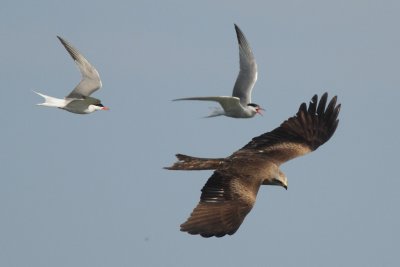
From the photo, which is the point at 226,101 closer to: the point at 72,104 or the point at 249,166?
the point at 72,104

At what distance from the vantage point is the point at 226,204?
17000 mm

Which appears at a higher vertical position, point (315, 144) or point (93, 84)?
point (93, 84)

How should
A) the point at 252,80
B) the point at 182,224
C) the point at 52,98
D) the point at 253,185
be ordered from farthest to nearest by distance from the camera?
the point at 252,80 < the point at 52,98 < the point at 253,185 < the point at 182,224

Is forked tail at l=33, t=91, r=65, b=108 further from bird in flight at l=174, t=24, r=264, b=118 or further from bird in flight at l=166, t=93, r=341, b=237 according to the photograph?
bird in flight at l=166, t=93, r=341, b=237

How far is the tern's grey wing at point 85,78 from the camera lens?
2623cm

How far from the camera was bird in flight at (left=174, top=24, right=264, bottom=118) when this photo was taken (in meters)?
27.1

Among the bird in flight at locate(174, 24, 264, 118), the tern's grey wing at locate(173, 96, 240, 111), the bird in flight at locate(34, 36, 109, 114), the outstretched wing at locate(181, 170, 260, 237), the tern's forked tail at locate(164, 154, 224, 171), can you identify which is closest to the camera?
the outstretched wing at locate(181, 170, 260, 237)

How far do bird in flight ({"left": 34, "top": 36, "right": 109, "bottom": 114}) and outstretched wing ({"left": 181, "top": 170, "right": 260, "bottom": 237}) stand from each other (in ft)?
30.4

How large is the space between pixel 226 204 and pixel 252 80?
1197cm

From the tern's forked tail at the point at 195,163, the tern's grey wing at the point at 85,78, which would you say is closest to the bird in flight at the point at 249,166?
the tern's forked tail at the point at 195,163

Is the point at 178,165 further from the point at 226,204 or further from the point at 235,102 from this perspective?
the point at 235,102

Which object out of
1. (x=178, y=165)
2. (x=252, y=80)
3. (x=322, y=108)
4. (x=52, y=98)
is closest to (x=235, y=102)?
(x=252, y=80)

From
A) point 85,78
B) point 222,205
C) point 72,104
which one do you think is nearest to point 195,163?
point 222,205

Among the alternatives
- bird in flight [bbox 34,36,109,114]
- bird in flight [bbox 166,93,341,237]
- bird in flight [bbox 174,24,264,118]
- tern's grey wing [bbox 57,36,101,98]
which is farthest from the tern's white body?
bird in flight [bbox 166,93,341,237]
